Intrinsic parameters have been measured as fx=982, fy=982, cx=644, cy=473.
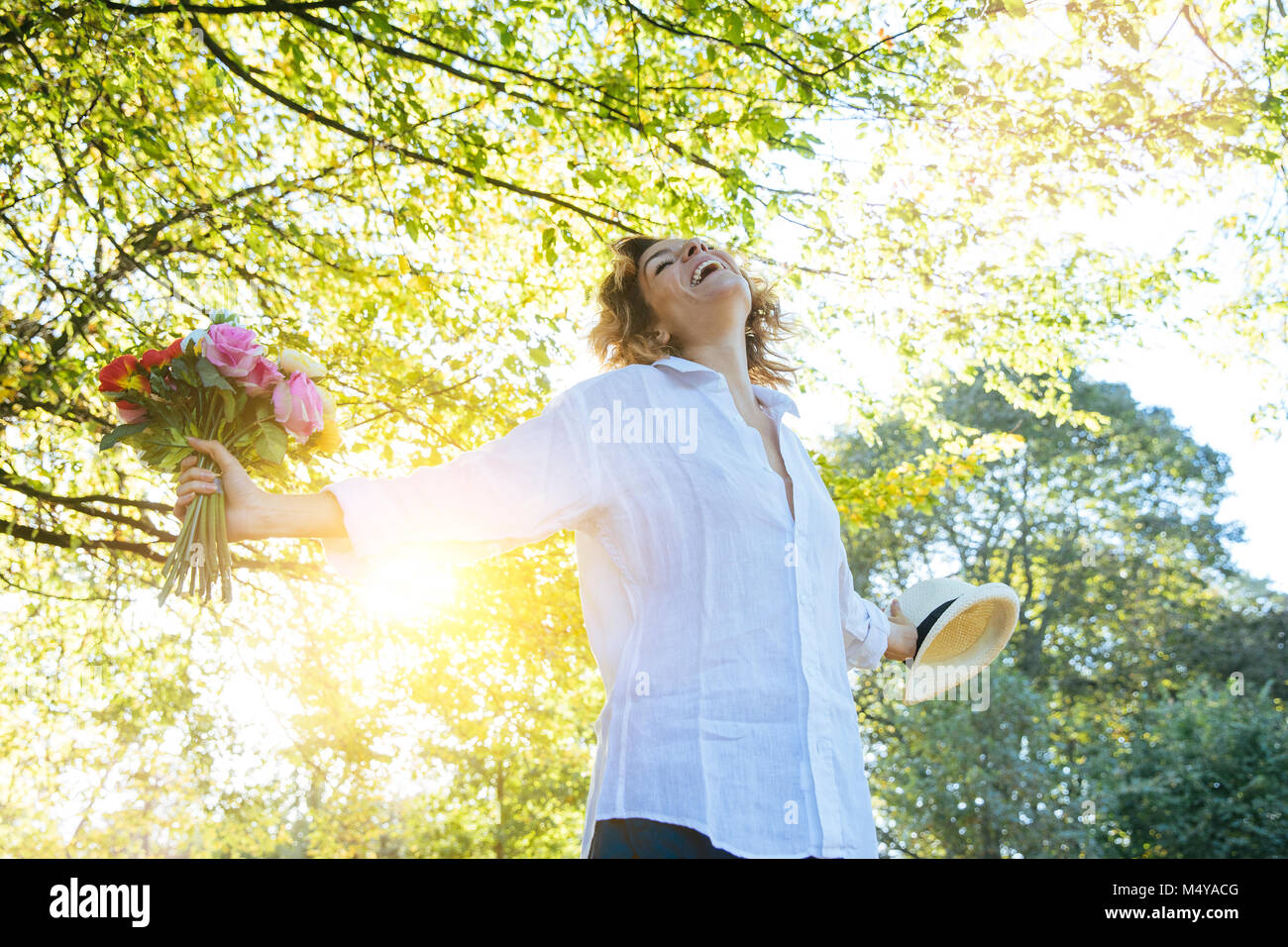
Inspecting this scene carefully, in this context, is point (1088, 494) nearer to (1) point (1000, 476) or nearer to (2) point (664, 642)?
(1) point (1000, 476)

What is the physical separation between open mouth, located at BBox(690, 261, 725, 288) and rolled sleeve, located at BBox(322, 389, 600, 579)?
767mm

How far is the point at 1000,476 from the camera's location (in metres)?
21.2

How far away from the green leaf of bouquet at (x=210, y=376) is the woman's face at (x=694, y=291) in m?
1.10

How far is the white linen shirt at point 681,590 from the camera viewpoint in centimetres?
165

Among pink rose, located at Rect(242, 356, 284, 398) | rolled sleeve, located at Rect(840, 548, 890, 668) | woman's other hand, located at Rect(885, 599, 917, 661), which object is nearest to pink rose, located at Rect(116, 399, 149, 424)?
pink rose, located at Rect(242, 356, 284, 398)

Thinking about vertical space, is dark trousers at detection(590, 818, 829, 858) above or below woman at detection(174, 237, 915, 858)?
below

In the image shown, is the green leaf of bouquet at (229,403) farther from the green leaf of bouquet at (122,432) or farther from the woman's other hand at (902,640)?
the woman's other hand at (902,640)

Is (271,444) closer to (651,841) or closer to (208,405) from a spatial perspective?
(208,405)

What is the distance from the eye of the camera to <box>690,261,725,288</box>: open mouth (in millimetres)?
2555

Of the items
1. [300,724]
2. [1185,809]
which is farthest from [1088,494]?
[300,724]

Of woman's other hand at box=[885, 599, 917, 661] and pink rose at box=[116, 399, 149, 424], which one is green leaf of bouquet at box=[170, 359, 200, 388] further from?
woman's other hand at box=[885, 599, 917, 661]

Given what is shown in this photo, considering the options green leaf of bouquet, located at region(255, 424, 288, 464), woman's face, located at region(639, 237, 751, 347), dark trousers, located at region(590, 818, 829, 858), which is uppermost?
woman's face, located at region(639, 237, 751, 347)

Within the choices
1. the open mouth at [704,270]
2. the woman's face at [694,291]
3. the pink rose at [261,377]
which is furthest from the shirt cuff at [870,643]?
the pink rose at [261,377]
